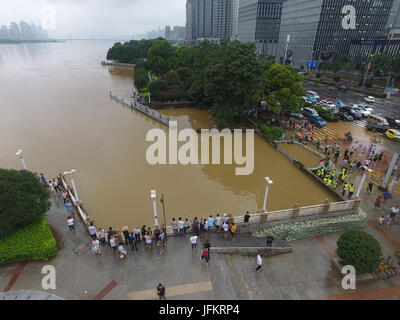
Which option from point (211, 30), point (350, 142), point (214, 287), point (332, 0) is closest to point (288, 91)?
point (350, 142)


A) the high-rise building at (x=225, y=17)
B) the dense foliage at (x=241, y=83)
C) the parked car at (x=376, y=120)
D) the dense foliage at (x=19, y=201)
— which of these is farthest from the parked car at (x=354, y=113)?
the high-rise building at (x=225, y=17)

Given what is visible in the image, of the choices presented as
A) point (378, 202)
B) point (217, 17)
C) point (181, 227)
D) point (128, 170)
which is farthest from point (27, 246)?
point (217, 17)

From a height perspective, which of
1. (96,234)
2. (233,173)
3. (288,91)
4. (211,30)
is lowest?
(233,173)

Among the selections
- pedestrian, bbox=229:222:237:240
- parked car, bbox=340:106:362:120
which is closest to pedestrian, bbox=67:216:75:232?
pedestrian, bbox=229:222:237:240

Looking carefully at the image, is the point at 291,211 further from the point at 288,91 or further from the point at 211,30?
the point at 211,30

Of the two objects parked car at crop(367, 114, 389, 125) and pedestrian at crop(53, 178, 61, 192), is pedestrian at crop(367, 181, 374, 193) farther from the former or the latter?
pedestrian at crop(53, 178, 61, 192)

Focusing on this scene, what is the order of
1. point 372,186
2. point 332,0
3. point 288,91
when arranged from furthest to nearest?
point 332,0 → point 288,91 → point 372,186

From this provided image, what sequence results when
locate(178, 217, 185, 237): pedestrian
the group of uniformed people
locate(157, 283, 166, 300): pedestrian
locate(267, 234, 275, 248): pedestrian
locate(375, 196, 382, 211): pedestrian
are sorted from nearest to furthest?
locate(157, 283, 166, 300): pedestrian, locate(267, 234, 275, 248): pedestrian, locate(178, 217, 185, 237): pedestrian, locate(375, 196, 382, 211): pedestrian, the group of uniformed people
